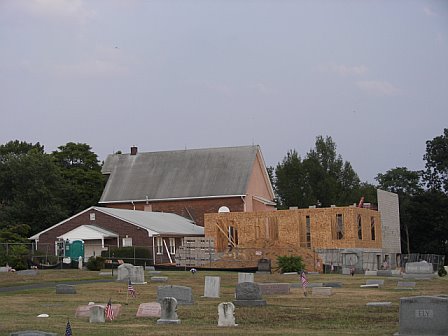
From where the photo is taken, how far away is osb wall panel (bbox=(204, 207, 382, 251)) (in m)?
63.1

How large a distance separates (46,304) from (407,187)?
84533 millimetres

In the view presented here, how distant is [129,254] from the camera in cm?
A: 5838

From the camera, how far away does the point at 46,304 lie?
27203mm

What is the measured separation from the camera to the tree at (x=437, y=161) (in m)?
97.8

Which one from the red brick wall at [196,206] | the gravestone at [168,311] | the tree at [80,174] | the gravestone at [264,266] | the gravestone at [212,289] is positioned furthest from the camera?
the tree at [80,174]

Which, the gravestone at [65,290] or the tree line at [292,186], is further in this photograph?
the tree line at [292,186]

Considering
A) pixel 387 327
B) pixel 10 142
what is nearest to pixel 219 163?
pixel 10 142

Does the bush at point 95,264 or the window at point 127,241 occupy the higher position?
the window at point 127,241

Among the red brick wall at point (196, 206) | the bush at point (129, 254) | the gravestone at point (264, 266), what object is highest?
the red brick wall at point (196, 206)

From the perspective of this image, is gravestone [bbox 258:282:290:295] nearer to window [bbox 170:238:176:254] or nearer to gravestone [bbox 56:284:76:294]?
gravestone [bbox 56:284:76:294]

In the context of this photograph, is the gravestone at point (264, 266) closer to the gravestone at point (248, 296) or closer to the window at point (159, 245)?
the window at point (159, 245)

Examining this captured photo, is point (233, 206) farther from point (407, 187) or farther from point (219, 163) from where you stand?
point (407, 187)

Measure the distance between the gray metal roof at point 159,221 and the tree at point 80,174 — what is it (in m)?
16.3

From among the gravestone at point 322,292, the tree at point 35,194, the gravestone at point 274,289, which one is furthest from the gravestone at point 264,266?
the tree at point 35,194
